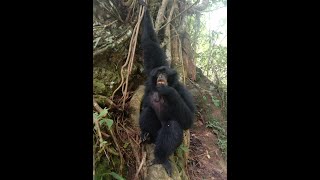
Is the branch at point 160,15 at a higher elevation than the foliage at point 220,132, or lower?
higher

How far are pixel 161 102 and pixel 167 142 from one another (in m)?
0.41

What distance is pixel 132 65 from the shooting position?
9.52ft

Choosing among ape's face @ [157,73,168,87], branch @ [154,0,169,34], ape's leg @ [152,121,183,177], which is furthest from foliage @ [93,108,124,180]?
branch @ [154,0,169,34]

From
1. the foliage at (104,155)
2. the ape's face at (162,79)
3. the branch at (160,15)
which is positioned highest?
the branch at (160,15)

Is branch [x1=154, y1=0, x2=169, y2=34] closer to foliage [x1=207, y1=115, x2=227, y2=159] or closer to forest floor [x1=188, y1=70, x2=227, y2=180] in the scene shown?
forest floor [x1=188, y1=70, x2=227, y2=180]

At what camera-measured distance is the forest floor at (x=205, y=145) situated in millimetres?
2619

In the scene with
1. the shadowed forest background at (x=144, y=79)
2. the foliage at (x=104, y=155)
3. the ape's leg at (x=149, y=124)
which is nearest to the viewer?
the foliage at (x=104, y=155)

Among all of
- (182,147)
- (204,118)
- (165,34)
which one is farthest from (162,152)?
(165,34)

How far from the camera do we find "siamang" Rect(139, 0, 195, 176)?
9.38ft

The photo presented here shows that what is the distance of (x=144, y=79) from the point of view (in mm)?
2900

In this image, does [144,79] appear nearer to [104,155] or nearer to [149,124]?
[149,124]

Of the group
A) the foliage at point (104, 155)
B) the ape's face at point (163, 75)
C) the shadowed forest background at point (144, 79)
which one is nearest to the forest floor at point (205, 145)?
the shadowed forest background at point (144, 79)

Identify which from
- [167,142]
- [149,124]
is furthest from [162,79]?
[167,142]

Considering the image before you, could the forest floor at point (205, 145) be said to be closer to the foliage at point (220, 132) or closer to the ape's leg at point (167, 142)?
the foliage at point (220, 132)
